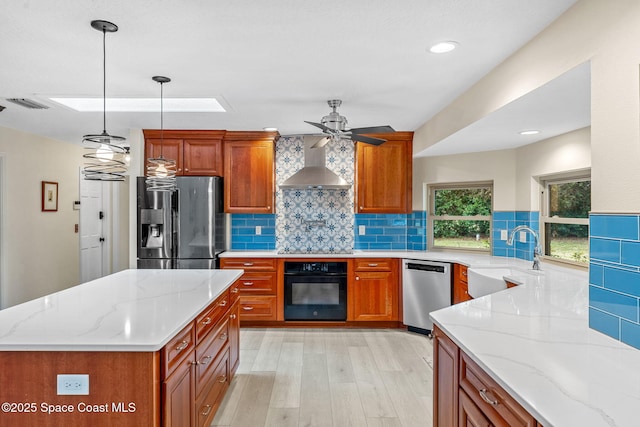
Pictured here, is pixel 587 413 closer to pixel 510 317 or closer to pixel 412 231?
pixel 510 317

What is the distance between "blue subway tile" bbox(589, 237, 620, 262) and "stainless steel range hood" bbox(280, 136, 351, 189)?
118 inches

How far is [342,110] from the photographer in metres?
3.73

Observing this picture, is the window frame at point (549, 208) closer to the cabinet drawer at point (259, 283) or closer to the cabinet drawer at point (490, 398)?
the cabinet drawer at point (490, 398)

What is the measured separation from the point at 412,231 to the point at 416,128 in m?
1.28

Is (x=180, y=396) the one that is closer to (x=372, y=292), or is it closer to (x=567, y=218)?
(x=372, y=292)

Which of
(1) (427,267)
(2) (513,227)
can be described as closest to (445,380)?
(1) (427,267)

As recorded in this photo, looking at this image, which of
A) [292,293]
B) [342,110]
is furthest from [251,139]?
[292,293]

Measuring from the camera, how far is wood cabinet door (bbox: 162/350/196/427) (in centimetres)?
165

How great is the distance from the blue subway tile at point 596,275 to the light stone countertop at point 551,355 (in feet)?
0.69

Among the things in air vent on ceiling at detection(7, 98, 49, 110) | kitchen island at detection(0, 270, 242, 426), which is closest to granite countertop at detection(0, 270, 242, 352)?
kitchen island at detection(0, 270, 242, 426)

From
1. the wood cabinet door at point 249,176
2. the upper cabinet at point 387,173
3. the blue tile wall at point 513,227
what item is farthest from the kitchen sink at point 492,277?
the wood cabinet door at point 249,176

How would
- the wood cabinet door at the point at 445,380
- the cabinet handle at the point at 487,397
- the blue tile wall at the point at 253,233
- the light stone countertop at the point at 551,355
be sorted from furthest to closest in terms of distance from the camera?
the blue tile wall at the point at 253,233 → the wood cabinet door at the point at 445,380 → the cabinet handle at the point at 487,397 → the light stone countertop at the point at 551,355

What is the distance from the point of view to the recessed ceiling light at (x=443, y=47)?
7.44ft

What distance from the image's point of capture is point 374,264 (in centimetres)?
455
